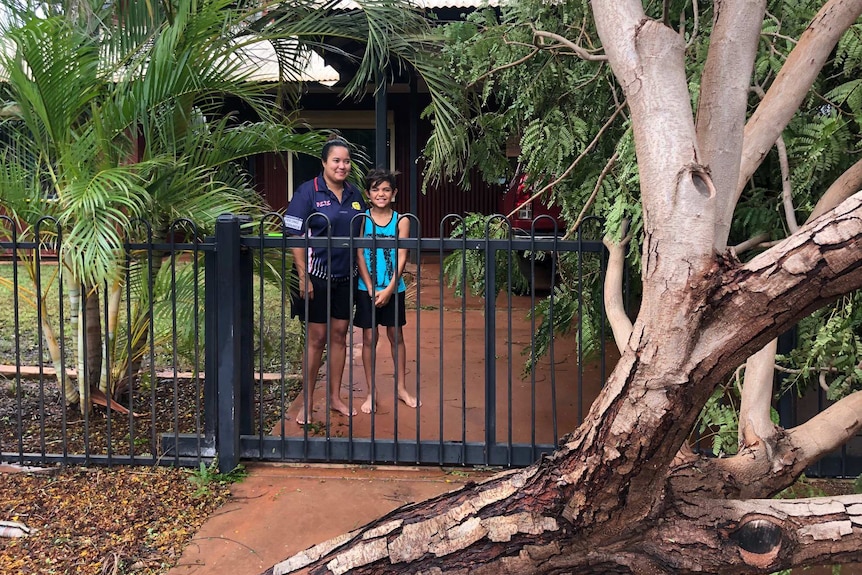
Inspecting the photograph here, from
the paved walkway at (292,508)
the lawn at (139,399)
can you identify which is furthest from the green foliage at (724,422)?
the lawn at (139,399)

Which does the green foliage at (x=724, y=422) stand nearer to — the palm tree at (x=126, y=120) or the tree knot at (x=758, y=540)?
the tree knot at (x=758, y=540)

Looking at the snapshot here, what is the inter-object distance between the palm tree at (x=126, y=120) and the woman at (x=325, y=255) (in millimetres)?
378

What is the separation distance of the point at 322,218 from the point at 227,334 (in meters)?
1.03

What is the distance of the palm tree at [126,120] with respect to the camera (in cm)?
414

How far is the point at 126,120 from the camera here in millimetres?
4602

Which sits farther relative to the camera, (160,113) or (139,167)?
(160,113)

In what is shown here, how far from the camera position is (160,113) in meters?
4.92

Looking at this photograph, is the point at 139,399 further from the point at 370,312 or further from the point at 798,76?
the point at 798,76

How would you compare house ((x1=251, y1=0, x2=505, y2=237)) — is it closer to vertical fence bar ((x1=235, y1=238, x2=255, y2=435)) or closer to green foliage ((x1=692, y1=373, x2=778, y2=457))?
vertical fence bar ((x1=235, y1=238, x2=255, y2=435))

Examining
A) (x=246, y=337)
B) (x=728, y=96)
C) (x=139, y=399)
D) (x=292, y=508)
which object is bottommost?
(x=292, y=508)

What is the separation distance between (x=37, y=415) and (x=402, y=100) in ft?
31.1

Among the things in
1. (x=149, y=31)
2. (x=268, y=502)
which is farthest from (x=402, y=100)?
(x=268, y=502)

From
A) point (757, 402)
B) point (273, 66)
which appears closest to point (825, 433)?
point (757, 402)

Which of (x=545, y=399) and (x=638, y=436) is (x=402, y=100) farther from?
(x=638, y=436)
